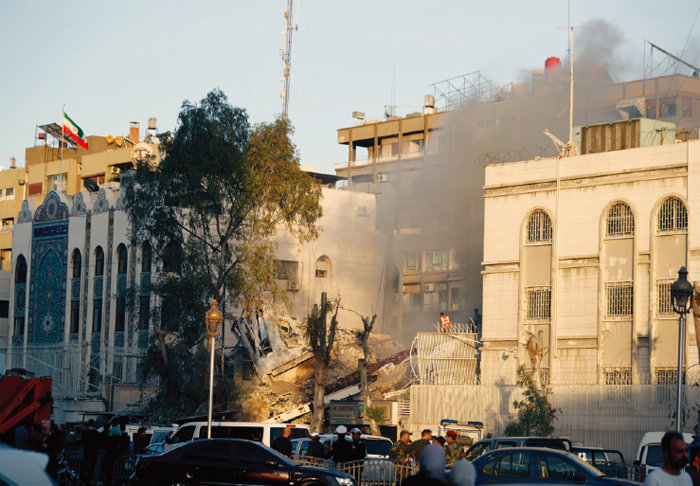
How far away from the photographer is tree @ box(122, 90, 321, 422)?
41750 mm

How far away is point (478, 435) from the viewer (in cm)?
3600

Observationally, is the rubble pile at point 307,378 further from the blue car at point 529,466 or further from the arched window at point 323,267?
the blue car at point 529,466

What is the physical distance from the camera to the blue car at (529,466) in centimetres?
1770

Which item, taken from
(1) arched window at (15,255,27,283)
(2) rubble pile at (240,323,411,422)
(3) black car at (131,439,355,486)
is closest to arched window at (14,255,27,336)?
(1) arched window at (15,255,27,283)

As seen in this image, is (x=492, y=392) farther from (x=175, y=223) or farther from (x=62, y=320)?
(x=62, y=320)

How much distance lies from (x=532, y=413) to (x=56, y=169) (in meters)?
56.0

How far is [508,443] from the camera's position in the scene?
77.5 feet

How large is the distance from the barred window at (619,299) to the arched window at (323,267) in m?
22.9

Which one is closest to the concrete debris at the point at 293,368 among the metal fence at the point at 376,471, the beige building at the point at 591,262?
the beige building at the point at 591,262

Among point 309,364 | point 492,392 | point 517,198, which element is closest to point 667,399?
point 492,392

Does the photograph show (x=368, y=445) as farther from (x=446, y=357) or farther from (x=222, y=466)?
(x=446, y=357)

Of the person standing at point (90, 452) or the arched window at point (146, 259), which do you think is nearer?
the person standing at point (90, 452)

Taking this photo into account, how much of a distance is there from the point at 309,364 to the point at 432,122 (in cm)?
4259

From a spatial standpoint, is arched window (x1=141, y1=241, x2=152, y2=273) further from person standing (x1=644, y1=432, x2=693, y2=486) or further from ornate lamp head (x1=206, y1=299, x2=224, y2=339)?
person standing (x1=644, y1=432, x2=693, y2=486)
